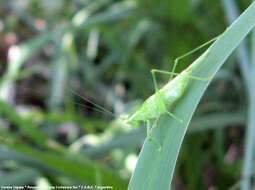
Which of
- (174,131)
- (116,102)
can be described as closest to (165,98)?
(174,131)

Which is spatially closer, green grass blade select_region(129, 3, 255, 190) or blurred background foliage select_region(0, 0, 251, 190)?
green grass blade select_region(129, 3, 255, 190)

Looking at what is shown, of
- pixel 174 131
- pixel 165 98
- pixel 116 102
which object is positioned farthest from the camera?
pixel 116 102

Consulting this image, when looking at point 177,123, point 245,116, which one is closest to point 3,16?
point 245,116

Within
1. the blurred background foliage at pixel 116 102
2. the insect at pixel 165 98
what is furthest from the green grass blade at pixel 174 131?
the blurred background foliage at pixel 116 102

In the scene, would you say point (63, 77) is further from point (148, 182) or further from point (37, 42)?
point (148, 182)

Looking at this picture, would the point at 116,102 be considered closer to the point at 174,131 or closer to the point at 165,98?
the point at 165,98

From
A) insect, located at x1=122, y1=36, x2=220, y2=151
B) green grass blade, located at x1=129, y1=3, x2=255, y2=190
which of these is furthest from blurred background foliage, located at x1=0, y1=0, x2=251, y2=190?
green grass blade, located at x1=129, y1=3, x2=255, y2=190

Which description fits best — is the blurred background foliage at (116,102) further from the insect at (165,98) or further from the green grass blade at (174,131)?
the green grass blade at (174,131)

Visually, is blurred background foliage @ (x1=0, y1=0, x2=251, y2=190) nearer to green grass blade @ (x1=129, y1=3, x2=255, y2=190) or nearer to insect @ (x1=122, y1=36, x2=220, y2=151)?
insect @ (x1=122, y1=36, x2=220, y2=151)
